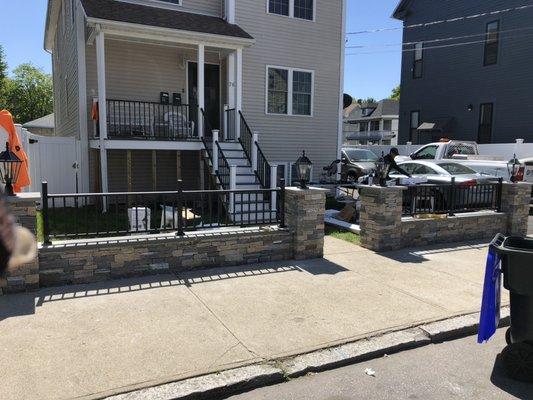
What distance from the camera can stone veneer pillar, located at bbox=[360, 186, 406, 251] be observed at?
7660mm

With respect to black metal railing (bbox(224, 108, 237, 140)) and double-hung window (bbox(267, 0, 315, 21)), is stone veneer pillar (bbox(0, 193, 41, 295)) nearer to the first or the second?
black metal railing (bbox(224, 108, 237, 140))

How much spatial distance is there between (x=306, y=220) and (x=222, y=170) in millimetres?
4544

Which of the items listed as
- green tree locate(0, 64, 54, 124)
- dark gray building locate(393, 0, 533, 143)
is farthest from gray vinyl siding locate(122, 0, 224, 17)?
green tree locate(0, 64, 54, 124)

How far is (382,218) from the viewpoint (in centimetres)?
764

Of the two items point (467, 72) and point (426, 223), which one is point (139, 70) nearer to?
point (426, 223)

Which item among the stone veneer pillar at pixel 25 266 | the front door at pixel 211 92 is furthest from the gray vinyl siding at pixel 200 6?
the stone veneer pillar at pixel 25 266

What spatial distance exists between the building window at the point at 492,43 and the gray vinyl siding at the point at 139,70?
14.2 meters

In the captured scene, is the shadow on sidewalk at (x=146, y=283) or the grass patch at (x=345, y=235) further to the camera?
the grass patch at (x=345, y=235)

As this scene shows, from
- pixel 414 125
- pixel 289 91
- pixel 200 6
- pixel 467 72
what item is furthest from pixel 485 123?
pixel 200 6

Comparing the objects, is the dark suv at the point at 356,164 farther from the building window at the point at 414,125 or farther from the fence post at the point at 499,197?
the building window at the point at 414,125

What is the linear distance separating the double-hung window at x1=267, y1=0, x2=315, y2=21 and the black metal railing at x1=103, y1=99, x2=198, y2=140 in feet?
13.8

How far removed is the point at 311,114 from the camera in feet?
47.3

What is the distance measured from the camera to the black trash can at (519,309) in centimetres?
363

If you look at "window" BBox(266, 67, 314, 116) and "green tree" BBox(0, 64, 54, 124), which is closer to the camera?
"window" BBox(266, 67, 314, 116)
